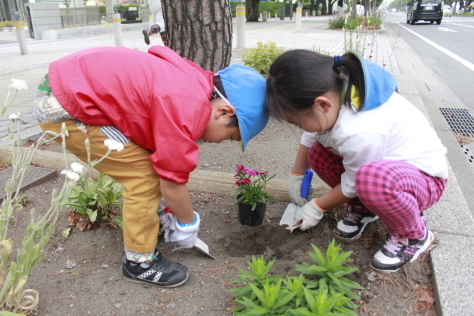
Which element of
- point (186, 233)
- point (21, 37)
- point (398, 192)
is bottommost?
point (186, 233)

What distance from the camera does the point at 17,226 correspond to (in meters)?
2.21

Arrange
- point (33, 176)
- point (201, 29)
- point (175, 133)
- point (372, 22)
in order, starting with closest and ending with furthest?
1. point (175, 133)
2. point (33, 176)
3. point (201, 29)
4. point (372, 22)

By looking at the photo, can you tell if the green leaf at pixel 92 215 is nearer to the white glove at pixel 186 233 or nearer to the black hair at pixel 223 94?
the white glove at pixel 186 233

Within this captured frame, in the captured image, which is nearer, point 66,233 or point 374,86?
point 374,86

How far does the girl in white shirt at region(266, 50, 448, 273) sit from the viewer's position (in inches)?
60.7

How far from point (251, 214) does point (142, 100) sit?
102 cm

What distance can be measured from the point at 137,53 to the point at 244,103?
1.58ft

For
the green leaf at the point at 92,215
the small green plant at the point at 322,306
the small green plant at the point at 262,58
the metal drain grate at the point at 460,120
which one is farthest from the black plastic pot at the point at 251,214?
the metal drain grate at the point at 460,120

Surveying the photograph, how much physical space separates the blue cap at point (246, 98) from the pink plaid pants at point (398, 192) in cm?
48

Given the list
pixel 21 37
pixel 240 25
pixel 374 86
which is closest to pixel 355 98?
pixel 374 86

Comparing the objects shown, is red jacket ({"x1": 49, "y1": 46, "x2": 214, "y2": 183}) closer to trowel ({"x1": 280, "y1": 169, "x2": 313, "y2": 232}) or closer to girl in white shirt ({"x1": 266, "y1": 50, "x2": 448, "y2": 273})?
girl in white shirt ({"x1": 266, "y1": 50, "x2": 448, "y2": 273})

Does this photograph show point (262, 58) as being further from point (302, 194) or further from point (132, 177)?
point (132, 177)

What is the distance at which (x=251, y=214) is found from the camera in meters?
2.22

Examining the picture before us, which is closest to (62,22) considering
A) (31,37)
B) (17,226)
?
(31,37)
